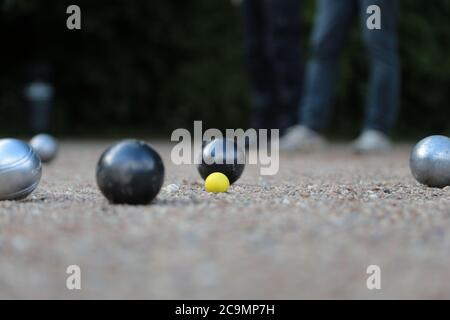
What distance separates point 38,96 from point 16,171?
7303 mm

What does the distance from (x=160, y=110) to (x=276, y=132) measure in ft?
17.5

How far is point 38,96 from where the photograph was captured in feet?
34.3

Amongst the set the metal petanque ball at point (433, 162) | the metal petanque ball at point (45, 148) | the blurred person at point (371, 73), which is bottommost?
the metal petanque ball at point (45, 148)

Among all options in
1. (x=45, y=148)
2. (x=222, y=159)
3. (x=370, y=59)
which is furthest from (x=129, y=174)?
(x=370, y=59)

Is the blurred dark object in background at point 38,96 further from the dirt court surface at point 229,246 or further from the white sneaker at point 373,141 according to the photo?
the dirt court surface at point 229,246

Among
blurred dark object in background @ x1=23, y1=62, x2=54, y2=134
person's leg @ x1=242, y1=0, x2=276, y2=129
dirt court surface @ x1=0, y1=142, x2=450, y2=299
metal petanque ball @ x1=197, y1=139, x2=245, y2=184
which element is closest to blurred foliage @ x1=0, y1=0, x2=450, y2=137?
blurred dark object in background @ x1=23, y1=62, x2=54, y2=134

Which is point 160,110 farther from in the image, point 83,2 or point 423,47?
point 423,47

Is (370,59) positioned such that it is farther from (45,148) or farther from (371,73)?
(45,148)

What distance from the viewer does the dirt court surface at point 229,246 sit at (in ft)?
6.70

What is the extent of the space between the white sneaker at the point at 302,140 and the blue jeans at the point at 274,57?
680 millimetres

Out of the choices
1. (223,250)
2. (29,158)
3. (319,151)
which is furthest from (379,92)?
(223,250)

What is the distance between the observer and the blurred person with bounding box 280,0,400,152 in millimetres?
6082

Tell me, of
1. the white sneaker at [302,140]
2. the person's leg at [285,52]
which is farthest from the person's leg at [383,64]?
the person's leg at [285,52]

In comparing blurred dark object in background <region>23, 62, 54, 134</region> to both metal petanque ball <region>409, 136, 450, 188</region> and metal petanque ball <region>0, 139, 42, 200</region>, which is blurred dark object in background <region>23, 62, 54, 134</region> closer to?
metal petanque ball <region>0, 139, 42, 200</region>
